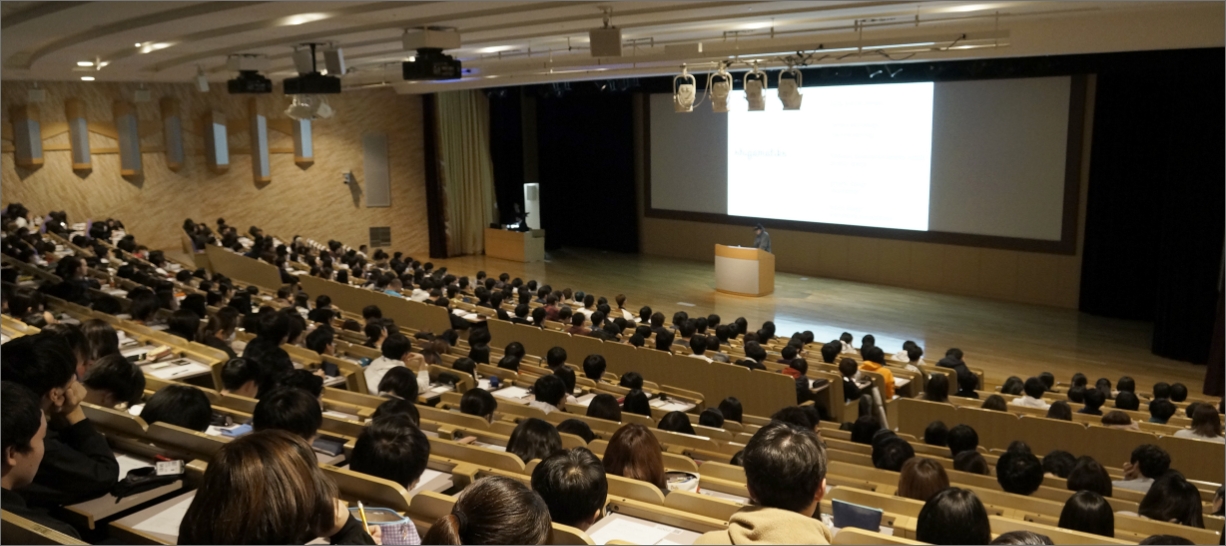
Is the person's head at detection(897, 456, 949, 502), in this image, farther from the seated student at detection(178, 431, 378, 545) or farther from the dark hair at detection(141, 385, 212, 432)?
the dark hair at detection(141, 385, 212, 432)

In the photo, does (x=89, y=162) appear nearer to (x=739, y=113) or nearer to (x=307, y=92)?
(x=307, y=92)

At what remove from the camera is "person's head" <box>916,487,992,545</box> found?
3129 millimetres

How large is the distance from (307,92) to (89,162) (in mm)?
8458

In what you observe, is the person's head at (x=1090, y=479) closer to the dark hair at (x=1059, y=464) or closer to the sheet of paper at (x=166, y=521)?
the dark hair at (x=1059, y=464)

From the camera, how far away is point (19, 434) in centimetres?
261

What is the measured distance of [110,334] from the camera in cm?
528

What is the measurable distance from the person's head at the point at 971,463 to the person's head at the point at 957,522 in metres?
2.08

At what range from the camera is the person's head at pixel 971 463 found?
16.8 ft

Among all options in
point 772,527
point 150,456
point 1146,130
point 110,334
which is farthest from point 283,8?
point 1146,130

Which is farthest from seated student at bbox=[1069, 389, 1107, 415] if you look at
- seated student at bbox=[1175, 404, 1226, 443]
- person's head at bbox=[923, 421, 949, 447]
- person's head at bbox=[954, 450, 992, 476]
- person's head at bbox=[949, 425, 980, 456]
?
person's head at bbox=[954, 450, 992, 476]

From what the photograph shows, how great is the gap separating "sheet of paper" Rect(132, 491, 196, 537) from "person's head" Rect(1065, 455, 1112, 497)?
13.1 feet

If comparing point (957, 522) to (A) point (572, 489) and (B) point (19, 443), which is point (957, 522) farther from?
(B) point (19, 443)

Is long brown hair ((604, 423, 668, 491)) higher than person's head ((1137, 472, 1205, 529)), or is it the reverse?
long brown hair ((604, 423, 668, 491))

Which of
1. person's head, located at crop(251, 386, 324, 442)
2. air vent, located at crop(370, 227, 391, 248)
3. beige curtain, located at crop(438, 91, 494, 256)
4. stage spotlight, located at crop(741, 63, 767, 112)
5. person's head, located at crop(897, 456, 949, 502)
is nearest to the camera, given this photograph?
person's head, located at crop(251, 386, 324, 442)
